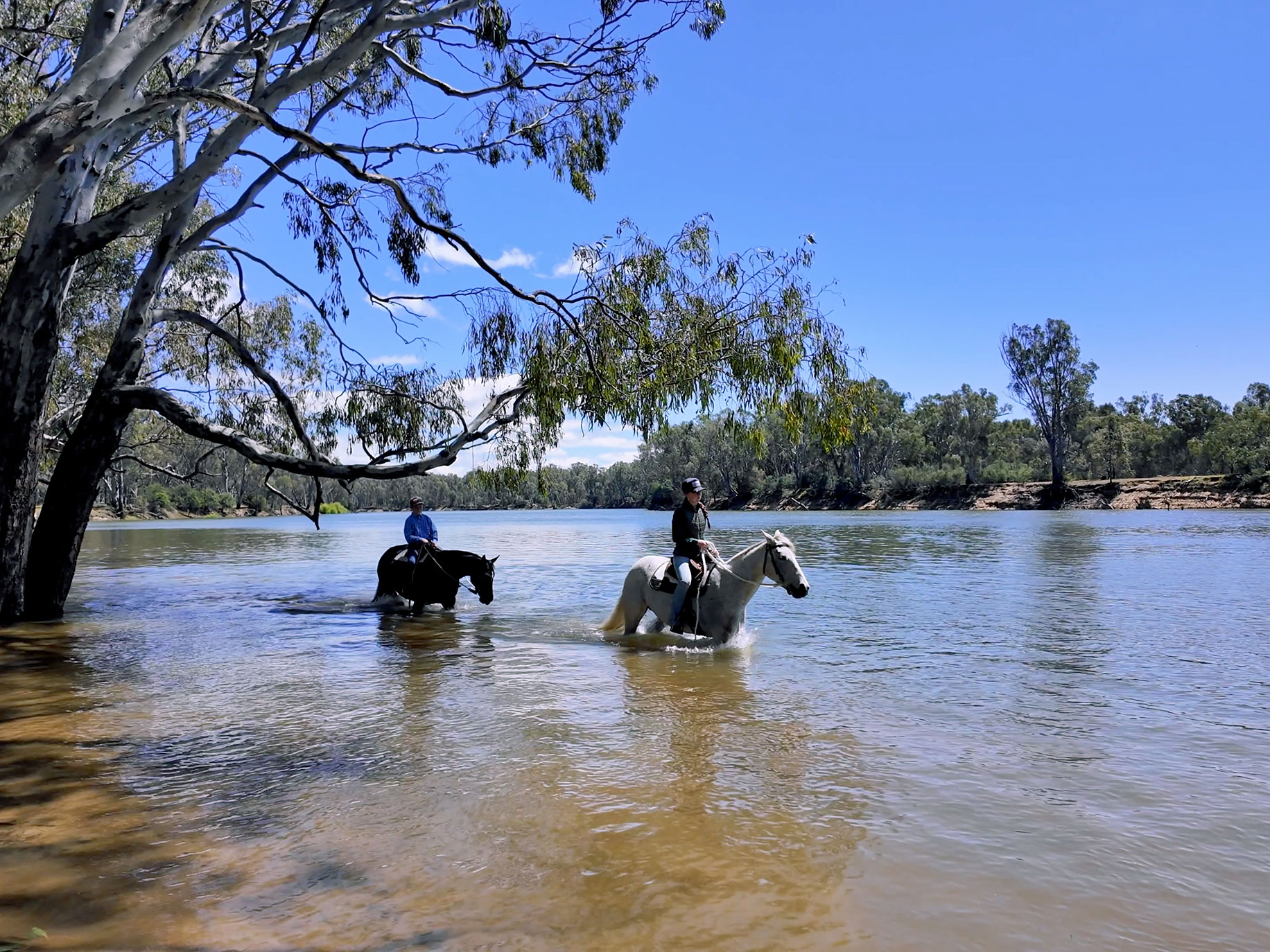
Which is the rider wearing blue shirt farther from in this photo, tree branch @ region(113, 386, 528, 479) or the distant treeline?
the distant treeline

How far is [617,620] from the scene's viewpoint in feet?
33.5

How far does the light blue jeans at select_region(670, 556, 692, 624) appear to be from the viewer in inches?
349

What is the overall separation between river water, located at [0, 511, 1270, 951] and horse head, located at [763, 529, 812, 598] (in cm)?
81

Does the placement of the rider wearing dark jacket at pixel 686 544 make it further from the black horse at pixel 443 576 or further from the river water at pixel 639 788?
the black horse at pixel 443 576

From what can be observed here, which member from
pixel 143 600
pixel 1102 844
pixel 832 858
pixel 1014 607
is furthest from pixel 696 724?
pixel 143 600

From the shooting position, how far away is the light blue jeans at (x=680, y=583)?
8859mm

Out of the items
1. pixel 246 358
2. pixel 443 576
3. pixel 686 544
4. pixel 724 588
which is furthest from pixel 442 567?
pixel 724 588

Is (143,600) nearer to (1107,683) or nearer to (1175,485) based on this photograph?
(1107,683)

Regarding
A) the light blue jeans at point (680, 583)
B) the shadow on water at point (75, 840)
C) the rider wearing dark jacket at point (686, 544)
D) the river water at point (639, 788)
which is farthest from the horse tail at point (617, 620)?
the shadow on water at point (75, 840)

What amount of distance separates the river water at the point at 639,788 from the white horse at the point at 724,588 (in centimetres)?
51

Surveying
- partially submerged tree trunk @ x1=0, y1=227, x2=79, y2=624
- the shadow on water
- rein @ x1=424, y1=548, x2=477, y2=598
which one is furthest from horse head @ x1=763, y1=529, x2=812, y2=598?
partially submerged tree trunk @ x1=0, y1=227, x2=79, y2=624

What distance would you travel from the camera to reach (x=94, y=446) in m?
10.8

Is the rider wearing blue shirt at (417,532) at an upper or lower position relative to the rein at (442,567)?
upper

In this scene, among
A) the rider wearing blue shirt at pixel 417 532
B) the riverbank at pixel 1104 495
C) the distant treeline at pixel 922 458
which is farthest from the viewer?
the distant treeline at pixel 922 458
